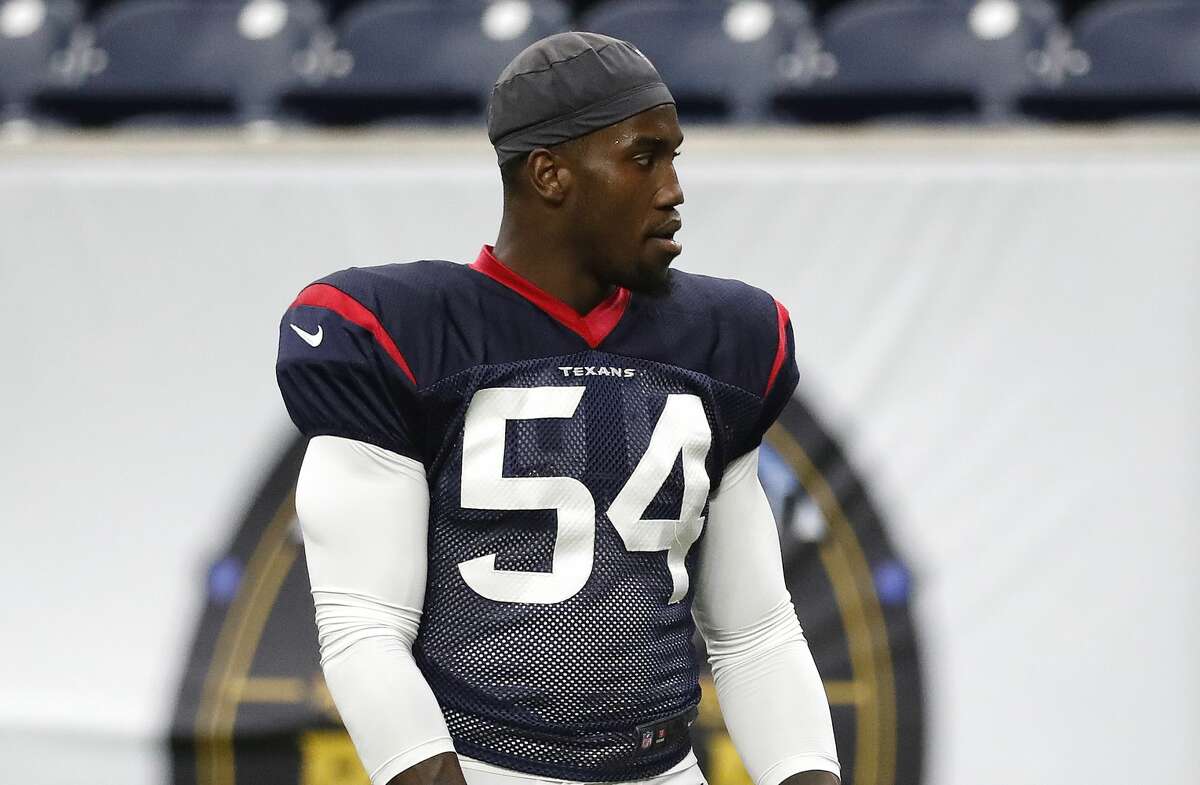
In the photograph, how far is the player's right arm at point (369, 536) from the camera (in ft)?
3.76

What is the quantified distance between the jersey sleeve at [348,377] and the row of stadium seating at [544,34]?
5.67ft

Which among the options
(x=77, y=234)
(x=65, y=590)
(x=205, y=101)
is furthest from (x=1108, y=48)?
(x=65, y=590)

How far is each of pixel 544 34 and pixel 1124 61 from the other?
1130 millimetres

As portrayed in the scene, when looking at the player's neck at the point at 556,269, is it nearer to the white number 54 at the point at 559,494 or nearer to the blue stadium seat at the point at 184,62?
the white number 54 at the point at 559,494

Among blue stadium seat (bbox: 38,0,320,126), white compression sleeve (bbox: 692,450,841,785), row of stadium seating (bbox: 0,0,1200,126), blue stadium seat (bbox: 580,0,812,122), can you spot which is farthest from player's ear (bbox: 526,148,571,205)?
blue stadium seat (bbox: 38,0,320,126)

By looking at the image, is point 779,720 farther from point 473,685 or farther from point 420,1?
point 420,1

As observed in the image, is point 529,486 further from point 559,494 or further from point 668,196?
point 668,196

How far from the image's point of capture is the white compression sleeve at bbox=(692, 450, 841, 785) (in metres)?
1.30

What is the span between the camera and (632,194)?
3.96 ft

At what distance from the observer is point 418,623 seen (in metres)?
1.21

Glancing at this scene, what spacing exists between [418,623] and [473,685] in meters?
0.06

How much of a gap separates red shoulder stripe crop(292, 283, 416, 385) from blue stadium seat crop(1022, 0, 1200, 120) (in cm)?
194

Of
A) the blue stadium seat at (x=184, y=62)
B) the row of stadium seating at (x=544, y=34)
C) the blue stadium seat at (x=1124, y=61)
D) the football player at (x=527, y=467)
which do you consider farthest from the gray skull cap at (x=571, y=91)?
the blue stadium seat at (x=184, y=62)

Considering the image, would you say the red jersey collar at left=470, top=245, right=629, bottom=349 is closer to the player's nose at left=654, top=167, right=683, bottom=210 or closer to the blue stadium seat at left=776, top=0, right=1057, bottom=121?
the player's nose at left=654, top=167, right=683, bottom=210
